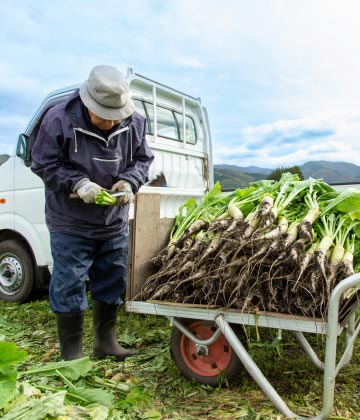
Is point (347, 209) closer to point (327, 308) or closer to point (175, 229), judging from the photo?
point (327, 308)

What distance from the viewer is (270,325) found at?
2873 millimetres

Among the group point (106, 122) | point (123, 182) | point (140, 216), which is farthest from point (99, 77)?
point (140, 216)

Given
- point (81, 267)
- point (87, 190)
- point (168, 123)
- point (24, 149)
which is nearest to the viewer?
point (87, 190)

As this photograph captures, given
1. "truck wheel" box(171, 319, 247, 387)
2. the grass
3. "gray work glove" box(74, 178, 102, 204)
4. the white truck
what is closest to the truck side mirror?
the white truck

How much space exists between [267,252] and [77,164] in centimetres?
150

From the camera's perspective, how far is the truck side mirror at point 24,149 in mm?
5699

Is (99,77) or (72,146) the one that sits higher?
(99,77)

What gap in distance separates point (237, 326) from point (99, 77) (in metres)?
1.92

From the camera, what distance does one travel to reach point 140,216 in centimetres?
351

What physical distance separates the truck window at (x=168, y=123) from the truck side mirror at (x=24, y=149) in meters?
1.32

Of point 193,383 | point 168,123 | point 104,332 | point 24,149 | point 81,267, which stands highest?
point 168,123

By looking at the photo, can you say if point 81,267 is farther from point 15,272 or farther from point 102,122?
point 15,272

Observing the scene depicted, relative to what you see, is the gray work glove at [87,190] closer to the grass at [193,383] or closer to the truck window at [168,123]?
the grass at [193,383]

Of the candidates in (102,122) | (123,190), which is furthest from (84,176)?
(102,122)
